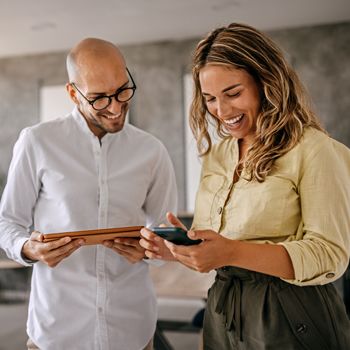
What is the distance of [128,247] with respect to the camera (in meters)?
1.54

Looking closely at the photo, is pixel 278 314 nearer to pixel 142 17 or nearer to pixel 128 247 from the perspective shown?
pixel 128 247

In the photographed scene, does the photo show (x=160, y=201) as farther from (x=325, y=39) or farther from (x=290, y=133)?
(x=325, y=39)

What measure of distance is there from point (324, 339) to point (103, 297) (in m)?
0.74

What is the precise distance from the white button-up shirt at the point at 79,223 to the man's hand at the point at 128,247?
16cm

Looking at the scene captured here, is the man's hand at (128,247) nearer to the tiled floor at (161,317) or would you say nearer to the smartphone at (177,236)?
the smartphone at (177,236)

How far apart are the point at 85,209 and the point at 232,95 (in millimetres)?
637

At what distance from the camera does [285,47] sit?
5992 mm

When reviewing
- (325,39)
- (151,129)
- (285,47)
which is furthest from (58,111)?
(325,39)

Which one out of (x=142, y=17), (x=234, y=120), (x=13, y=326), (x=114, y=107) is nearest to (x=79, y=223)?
(x=114, y=107)

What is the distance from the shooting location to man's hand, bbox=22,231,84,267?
4.64 feet

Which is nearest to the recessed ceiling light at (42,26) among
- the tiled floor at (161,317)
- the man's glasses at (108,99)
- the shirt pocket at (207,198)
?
the tiled floor at (161,317)

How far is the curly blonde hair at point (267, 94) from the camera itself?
1.29m

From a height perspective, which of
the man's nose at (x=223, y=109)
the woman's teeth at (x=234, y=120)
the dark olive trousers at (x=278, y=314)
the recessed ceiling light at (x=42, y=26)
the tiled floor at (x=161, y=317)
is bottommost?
the tiled floor at (x=161, y=317)

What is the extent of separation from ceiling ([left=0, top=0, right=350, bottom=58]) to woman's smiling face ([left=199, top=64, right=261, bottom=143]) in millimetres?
3813
